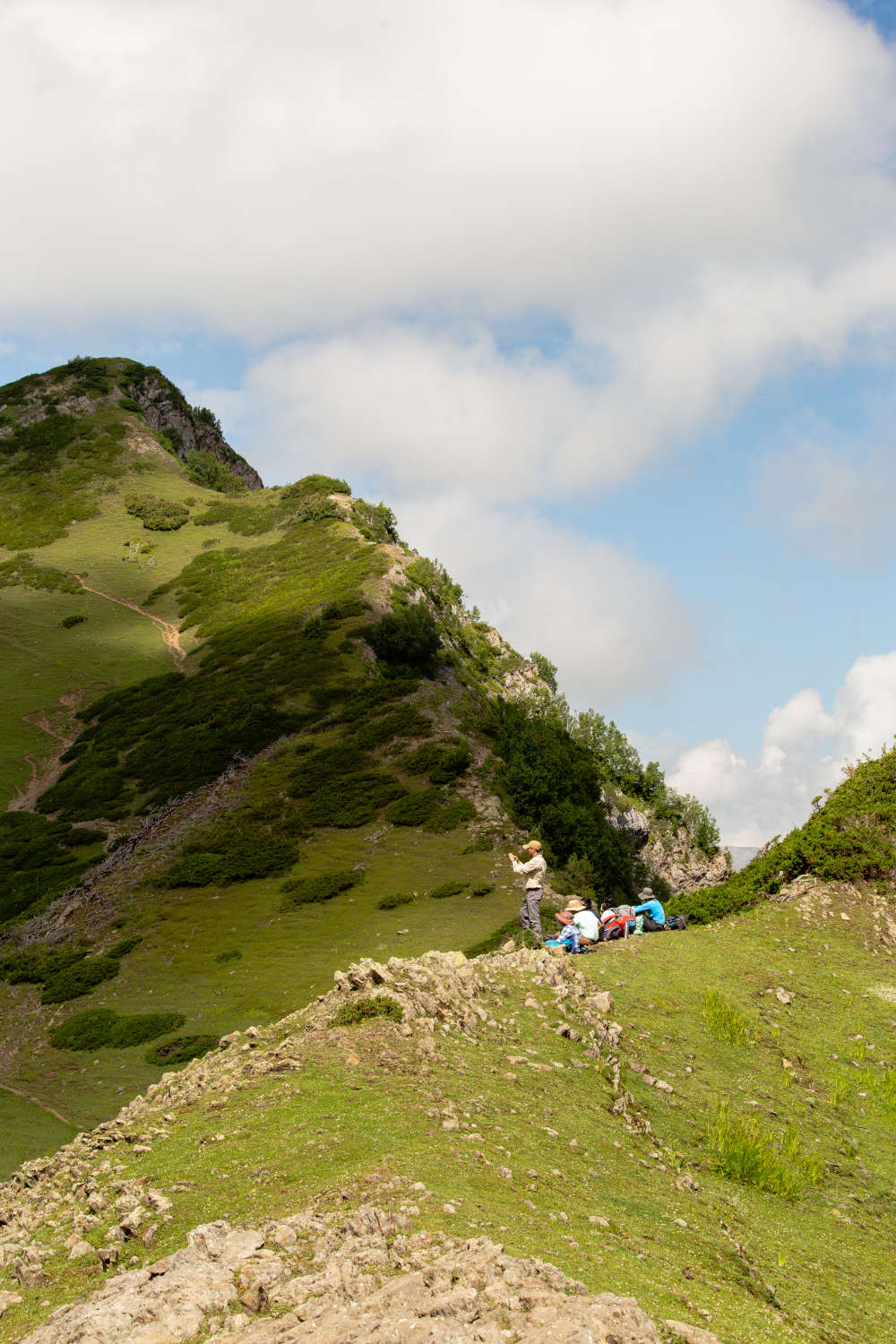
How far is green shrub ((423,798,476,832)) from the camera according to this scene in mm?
39188

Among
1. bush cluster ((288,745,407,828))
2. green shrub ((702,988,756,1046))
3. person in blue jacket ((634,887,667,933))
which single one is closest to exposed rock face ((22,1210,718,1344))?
green shrub ((702,988,756,1046))

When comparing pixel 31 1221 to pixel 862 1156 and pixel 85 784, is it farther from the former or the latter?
pixel 85 784

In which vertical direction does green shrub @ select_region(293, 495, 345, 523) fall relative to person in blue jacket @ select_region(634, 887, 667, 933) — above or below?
above

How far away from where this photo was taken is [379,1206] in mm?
7516

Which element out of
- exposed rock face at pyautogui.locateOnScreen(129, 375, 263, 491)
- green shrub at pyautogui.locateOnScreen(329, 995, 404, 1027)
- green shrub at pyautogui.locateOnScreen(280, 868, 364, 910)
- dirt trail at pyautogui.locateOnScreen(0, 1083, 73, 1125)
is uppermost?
exposed rock face at pyautogui.locateOnScreen(129, 375, 263, 491)

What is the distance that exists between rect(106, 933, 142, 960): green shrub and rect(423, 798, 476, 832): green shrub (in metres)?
13.0

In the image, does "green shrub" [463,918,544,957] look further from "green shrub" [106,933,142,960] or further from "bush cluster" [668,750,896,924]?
"green shrub" [106,933,142,960]

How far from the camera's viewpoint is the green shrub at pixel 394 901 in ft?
109

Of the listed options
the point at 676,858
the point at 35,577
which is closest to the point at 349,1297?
the point at 676,858

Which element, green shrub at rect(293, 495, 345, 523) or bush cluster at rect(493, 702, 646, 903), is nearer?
bush cluster at rect(493, 702, 646, 903)

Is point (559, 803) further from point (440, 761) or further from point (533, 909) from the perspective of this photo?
point (533, 909)

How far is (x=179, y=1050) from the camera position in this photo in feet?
81.4

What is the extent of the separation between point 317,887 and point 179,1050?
10.7 meters

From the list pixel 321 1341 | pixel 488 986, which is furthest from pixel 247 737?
pixel 321 1341
